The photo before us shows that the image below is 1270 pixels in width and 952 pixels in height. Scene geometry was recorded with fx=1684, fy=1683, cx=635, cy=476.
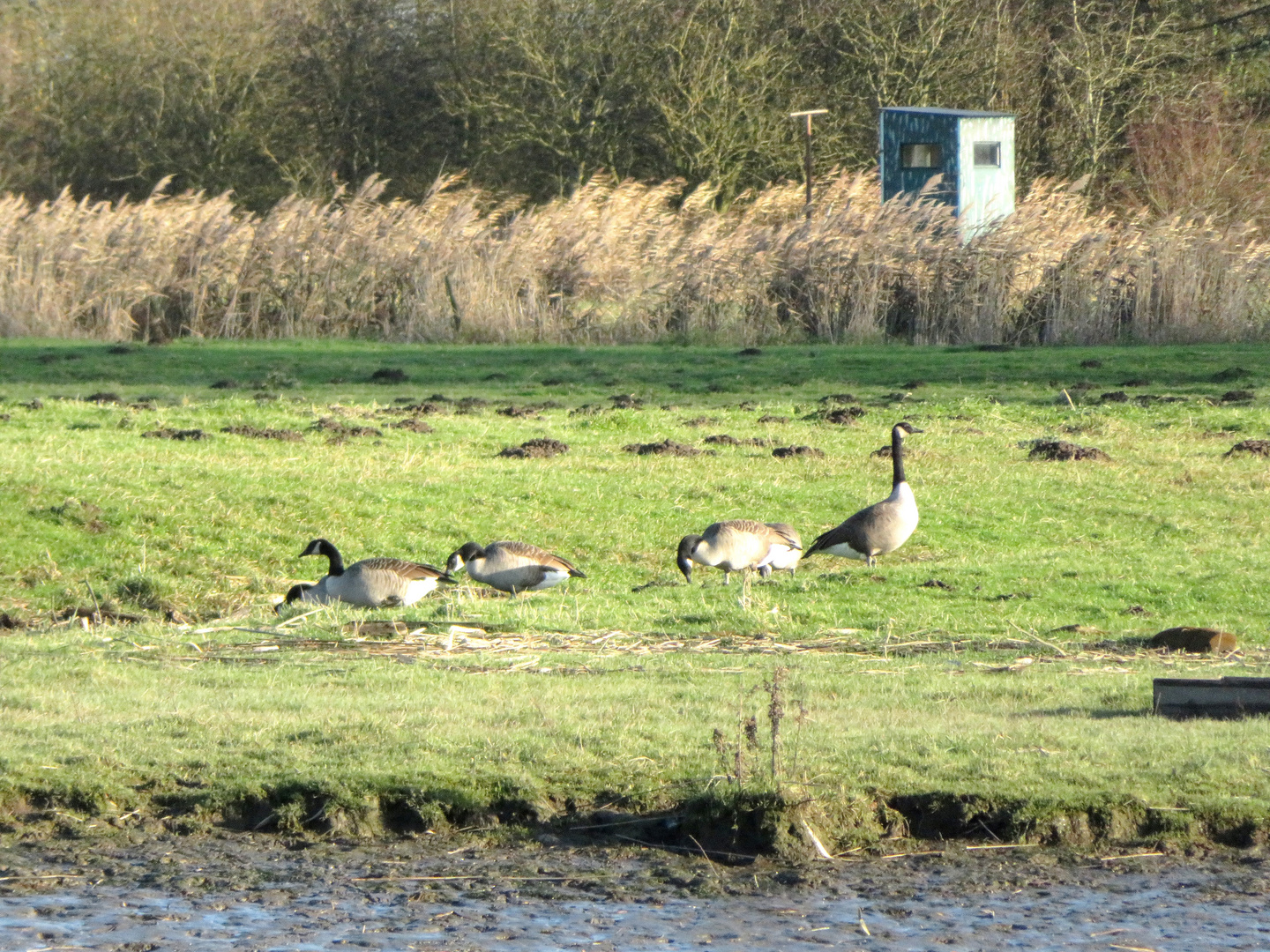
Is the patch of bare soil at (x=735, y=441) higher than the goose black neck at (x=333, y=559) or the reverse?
higher

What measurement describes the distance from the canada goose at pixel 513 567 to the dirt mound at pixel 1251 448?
27.3 ft

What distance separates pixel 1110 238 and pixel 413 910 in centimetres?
2300

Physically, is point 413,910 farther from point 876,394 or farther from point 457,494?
point 876,394

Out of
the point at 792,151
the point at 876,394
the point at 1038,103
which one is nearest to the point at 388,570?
the point at 876,394

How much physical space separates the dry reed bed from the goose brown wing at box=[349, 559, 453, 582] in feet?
51.5

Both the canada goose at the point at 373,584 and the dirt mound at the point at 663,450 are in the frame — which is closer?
the canada goose at the point at 373,584

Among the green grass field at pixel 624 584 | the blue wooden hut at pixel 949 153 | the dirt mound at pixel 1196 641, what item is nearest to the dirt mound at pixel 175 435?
the green grass field at pixel 624 584

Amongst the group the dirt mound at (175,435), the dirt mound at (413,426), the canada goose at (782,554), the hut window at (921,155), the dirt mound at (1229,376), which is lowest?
the canada goose at (782,554)

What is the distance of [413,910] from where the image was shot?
605 centimetres

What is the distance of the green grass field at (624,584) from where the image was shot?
716 cm

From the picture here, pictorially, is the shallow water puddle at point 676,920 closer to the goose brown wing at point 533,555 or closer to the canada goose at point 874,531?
the goose brown wing at point 533,555

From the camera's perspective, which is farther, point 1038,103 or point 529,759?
point 1038,103

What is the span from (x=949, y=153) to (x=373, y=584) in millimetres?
25977

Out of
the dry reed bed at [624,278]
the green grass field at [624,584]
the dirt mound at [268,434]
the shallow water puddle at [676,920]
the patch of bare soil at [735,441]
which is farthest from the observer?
the dry reed bed at [624,278]
